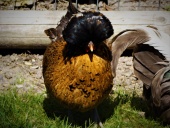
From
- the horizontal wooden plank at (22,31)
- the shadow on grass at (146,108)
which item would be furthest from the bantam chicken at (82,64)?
the horizontal wooden plank at (22,31)

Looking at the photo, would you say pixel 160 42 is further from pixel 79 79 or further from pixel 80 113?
pixel 80 113

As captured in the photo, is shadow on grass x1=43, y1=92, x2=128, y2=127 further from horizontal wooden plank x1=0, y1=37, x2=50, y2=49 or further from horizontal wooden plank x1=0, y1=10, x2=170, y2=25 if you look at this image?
horizontal wooden plank x1=0, y1=10, x2=170, y2=25

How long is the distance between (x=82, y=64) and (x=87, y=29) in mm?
331

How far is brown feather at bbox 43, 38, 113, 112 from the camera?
2.90 m

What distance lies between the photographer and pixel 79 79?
291 cm

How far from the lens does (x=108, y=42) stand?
3.35m

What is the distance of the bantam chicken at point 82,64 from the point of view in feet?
9.00

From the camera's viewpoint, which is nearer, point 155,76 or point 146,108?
point 155,76

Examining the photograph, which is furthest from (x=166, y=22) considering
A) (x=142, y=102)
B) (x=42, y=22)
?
(x=42, y=22)

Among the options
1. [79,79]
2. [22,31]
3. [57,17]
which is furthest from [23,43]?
[79,79]

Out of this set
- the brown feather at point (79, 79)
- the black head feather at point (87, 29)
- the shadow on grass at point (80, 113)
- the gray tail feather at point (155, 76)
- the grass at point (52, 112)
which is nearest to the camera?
the black head feather at point (87, 29)

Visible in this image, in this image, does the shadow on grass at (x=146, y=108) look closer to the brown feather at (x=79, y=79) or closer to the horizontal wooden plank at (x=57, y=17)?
the brown feather at (x=79, y=79)

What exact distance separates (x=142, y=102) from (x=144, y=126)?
1.32ft

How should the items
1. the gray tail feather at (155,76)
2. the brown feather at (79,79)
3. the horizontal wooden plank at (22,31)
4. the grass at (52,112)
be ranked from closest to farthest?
the brown feather at (79,79)
the gray tail feather at (155,76)
the grass at (52,112)
the horizontal wooden plank at (22,31)
